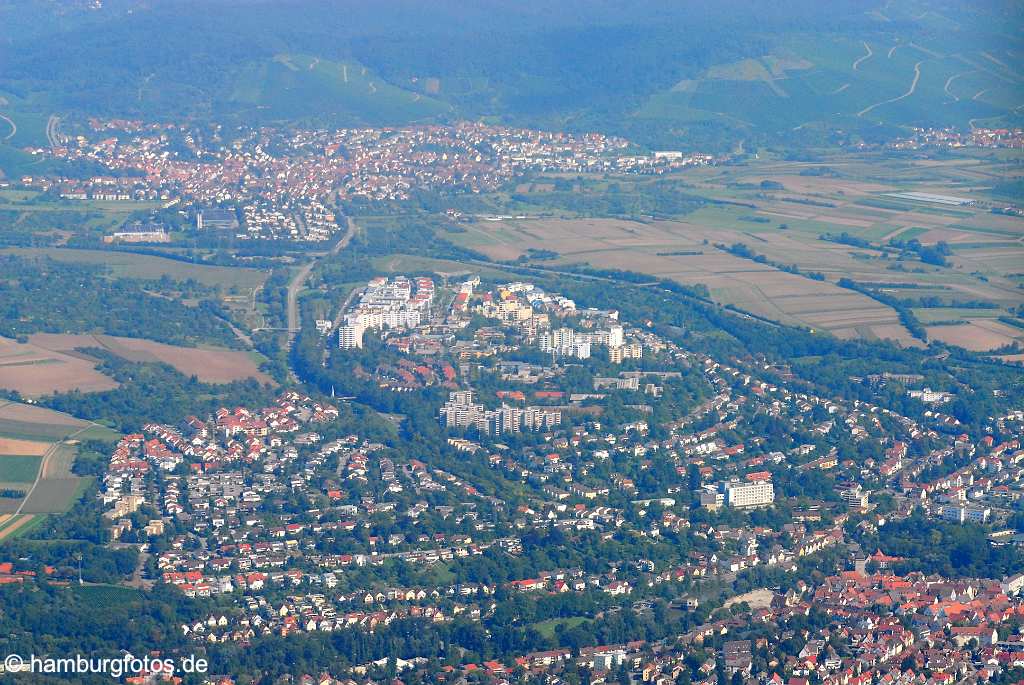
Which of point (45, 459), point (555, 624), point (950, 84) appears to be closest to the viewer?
point (555, 624)

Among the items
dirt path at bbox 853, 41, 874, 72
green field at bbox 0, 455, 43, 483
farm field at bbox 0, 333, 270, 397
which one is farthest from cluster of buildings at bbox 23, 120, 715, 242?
green field at bbox 0, 455, 43, 483

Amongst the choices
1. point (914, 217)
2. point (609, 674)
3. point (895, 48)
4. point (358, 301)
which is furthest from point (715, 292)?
point (895, 48)

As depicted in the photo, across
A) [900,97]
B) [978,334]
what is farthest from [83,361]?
[900,97]

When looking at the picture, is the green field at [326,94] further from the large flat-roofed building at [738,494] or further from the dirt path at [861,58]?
the large flat-roofed building at [738,494]

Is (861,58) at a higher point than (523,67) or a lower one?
higher

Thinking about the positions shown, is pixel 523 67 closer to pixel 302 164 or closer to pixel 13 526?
pixel 302 164

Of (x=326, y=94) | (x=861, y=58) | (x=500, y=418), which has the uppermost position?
(x=861, y=58)

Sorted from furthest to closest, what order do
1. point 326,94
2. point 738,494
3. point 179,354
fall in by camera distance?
point 326,94 < point 179,354 < point 738,494

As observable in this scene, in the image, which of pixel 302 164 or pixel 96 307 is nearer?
pixel 96 307
